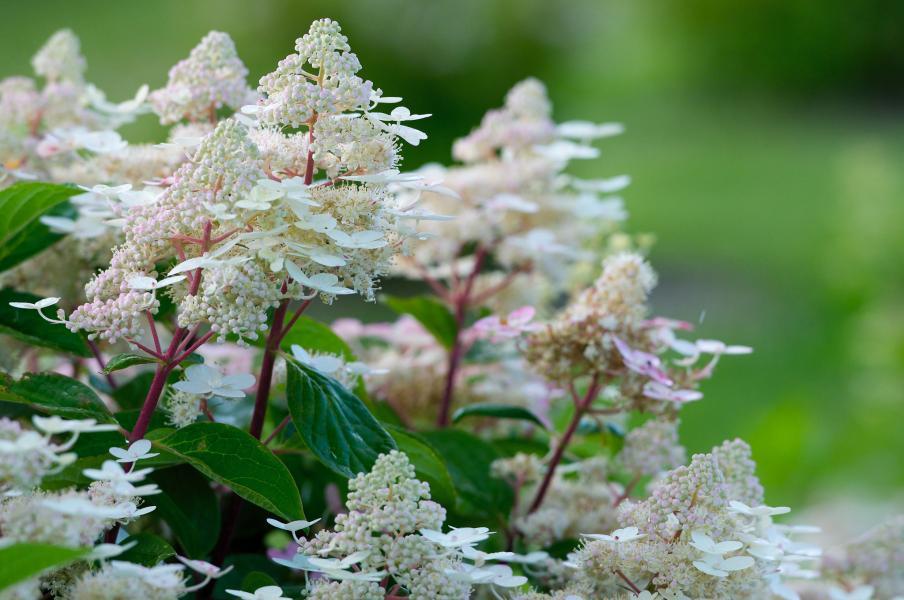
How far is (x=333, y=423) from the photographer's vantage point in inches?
26.9

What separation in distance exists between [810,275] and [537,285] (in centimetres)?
364

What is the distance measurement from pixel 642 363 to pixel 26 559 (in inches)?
17.7

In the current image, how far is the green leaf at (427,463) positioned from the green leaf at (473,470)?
0.10 meters

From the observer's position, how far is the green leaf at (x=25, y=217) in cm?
79

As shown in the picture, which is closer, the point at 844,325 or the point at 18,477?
the point at 18,477

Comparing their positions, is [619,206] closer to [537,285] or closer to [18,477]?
[537,285]

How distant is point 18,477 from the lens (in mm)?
521

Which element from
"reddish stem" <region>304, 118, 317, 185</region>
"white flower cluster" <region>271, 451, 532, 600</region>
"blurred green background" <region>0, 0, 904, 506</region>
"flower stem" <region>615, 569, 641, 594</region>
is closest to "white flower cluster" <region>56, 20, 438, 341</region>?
"reddish stem" <region>304, 118, 317, 185</region>

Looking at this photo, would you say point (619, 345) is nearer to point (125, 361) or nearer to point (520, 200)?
point (520, 200)

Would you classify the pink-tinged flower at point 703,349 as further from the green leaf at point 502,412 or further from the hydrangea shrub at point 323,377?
the green leaf at point 502,412

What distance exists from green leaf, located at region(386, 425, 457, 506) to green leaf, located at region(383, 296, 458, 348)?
0.81ft

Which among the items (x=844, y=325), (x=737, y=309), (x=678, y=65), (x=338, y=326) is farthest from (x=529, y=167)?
(x=678, y=65)

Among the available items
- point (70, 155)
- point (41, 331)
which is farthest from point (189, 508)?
point (70, 155)

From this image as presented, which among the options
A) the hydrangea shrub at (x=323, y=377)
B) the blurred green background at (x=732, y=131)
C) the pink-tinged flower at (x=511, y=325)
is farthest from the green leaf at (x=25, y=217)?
the blurred green background at (x=732, y=131)
